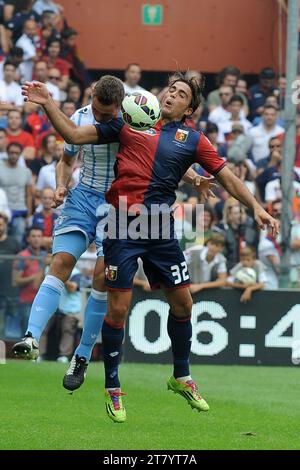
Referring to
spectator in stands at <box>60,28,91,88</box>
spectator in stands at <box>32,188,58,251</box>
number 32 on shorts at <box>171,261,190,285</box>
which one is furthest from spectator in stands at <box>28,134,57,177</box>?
number 32 on shorts at <box>171,261,190,285</box>

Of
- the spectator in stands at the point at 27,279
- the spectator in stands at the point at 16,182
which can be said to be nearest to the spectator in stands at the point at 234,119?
the spectator in stands at the point at 16,182

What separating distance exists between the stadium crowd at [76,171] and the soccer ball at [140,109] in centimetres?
357

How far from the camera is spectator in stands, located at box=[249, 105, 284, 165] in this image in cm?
1877

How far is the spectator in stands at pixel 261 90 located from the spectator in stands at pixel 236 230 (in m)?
4.21

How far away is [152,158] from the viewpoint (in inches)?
364

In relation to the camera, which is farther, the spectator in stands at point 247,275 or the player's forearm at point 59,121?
the spectator in stands at point 247,275

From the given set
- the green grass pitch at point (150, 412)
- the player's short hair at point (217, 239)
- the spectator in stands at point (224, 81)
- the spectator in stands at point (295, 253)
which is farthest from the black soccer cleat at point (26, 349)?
the spectator in stands at point (224, 81)

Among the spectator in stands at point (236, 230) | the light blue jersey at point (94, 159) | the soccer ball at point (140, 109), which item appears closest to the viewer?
the soccer ball at point (140, 109)

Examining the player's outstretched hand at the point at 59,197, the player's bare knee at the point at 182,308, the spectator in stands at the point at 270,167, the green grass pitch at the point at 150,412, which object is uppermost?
the player's outstretched hand at the point at 59,197

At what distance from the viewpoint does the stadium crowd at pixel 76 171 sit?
1515 cm

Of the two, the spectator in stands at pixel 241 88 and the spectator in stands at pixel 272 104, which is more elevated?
the spectator in stands at pixel 241 88

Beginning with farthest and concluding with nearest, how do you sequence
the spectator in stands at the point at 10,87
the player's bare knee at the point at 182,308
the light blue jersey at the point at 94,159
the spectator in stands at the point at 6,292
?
the spectator in stands at the point at 10,87
the spectator in stands at the point at 6,292
the light blue jersey at the point at 94,159
the player's bare knee at the point at 182,308

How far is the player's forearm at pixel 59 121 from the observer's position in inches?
348

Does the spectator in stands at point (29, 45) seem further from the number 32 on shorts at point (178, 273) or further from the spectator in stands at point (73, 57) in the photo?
the number 32 on shorts at point (178, 273)
